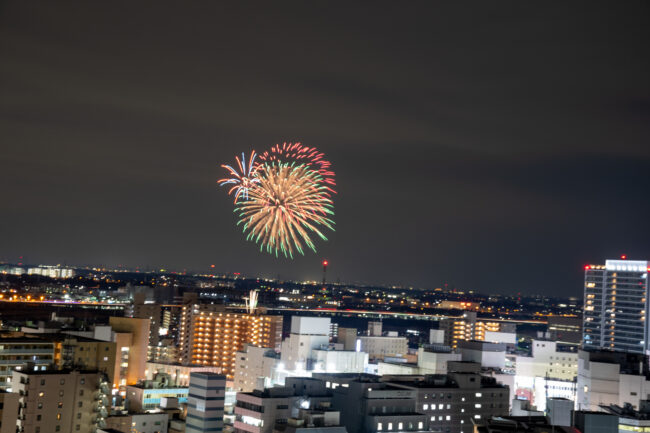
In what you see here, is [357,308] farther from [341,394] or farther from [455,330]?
[341,394]

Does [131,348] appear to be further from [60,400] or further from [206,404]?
[60,400]

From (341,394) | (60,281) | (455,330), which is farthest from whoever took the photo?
(60,281)

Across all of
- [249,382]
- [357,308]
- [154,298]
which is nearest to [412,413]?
[249,382]

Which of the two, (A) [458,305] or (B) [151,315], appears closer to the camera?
(B) [151,315]

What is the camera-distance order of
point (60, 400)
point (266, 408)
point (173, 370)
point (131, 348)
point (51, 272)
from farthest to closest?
point (51, 272) < point (173, 370) < point (131, 348) < point (60, 400) < point (266, 408)

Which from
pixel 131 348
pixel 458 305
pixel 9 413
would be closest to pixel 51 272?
pixel 458 305

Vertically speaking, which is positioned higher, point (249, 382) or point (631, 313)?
point (631, 313)
